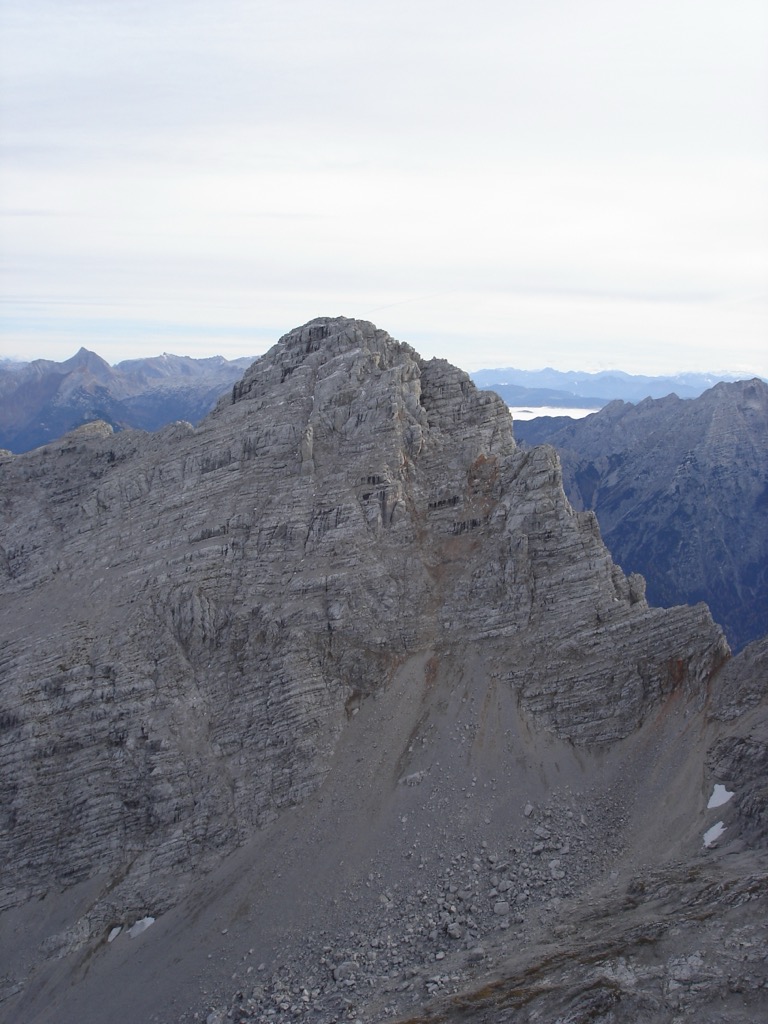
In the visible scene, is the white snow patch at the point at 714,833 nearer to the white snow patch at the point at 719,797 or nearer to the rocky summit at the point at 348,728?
the rocky summit at the point at 348,728

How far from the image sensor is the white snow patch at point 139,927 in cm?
6255

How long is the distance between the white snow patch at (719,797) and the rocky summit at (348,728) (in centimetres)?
15

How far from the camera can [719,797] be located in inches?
2331

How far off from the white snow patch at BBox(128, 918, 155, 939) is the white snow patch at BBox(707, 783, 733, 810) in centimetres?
4692

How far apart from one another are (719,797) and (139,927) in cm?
4887

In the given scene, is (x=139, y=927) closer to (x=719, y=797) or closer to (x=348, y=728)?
(x=348, y=728)

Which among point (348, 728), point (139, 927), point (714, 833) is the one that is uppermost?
point (348, 728)

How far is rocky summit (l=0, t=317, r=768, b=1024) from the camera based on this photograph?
54469 mm

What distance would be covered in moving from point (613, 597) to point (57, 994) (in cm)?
5946

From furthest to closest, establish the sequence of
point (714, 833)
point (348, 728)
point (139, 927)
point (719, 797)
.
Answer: point (348, 728), point (139, 927), point (719, 797), point (714, 833)

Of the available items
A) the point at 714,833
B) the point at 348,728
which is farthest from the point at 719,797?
the point at 348,728

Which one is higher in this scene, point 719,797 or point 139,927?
point 719,797

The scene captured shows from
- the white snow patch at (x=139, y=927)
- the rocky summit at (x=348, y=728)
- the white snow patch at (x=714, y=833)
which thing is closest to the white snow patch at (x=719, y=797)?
the rocky summit at (x=348, y=728)

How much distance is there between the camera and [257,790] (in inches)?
2702
